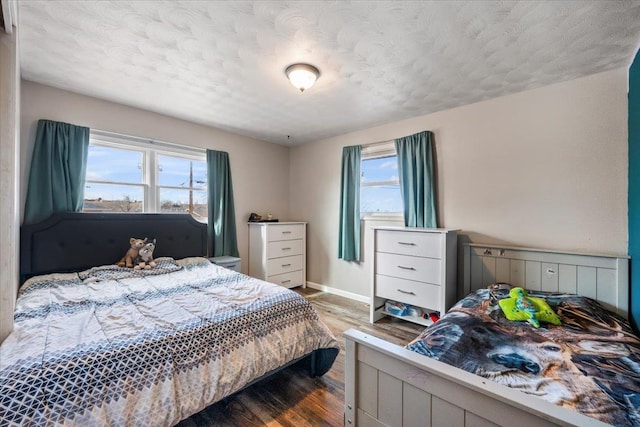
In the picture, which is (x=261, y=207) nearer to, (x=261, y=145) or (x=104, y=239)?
(x=261, y=145)

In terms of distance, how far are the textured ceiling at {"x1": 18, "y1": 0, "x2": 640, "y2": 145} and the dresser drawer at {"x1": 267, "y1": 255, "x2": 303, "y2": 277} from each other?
2187mm

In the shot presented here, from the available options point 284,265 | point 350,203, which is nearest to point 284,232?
point 284,265

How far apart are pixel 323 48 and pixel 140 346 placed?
2135mm

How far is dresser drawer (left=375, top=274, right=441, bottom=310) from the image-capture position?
8.79 ft

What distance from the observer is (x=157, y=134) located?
326cm

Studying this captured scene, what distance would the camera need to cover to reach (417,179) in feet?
10.4

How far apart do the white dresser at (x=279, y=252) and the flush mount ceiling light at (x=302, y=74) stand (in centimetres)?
216

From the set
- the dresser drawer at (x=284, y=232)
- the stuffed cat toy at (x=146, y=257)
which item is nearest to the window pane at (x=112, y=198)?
the stuffed cat toy at (x=146, y=257)

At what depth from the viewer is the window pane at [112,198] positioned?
9.46ft

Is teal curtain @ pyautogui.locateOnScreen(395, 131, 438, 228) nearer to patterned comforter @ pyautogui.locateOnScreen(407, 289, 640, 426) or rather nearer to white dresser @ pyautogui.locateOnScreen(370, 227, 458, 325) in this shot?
white dresser @ pyautogui.locateOnScreen(370, 227, 458, 325)

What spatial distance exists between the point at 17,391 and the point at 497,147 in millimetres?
3653

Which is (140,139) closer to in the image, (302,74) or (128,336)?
(302,74)

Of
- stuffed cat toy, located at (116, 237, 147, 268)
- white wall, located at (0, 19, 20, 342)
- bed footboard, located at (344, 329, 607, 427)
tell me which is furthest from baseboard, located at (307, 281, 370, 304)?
white wall, located at (0, 19, 20, 342)

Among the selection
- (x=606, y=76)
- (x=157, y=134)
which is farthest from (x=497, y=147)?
(x=157, y=134)
